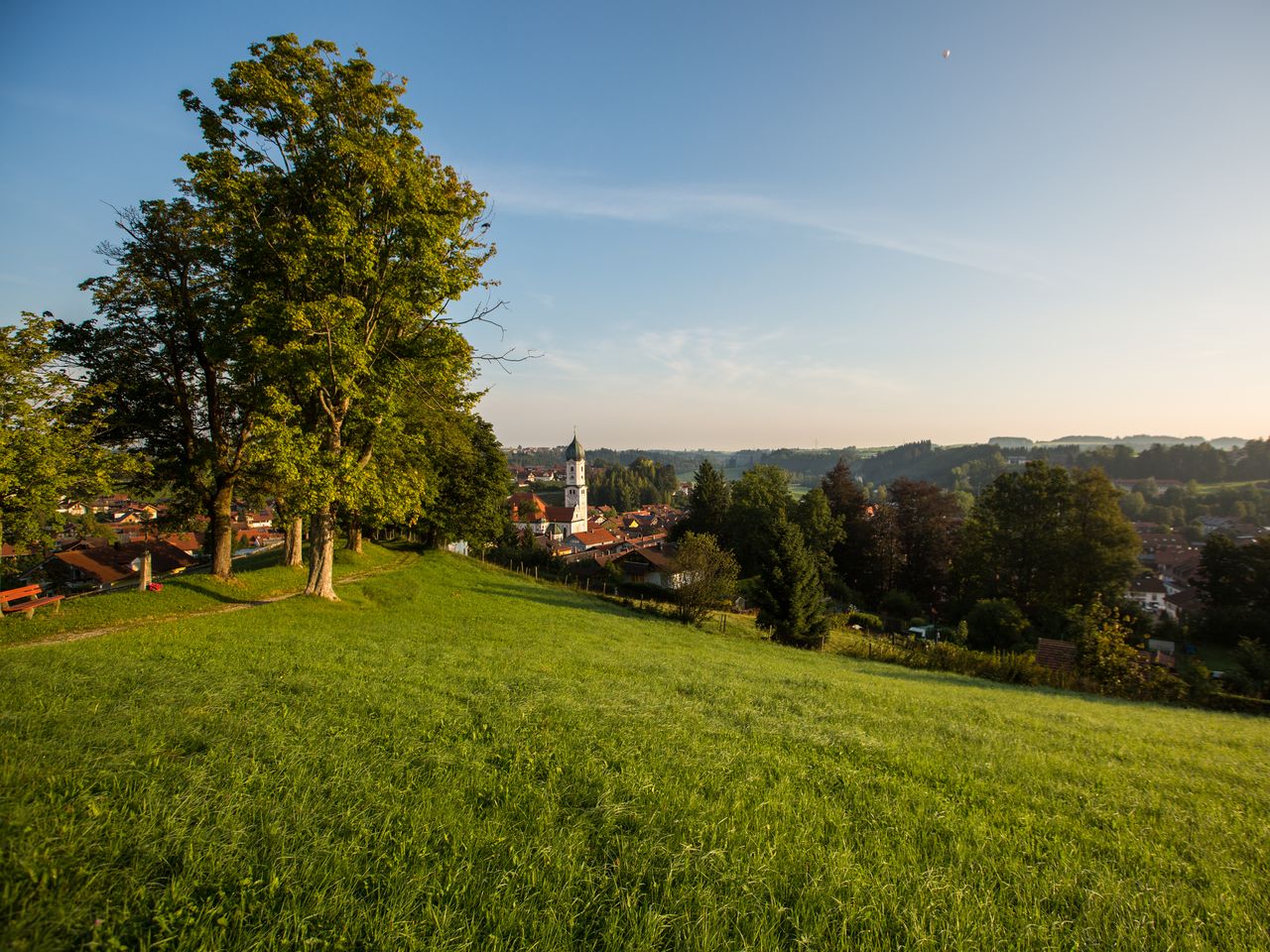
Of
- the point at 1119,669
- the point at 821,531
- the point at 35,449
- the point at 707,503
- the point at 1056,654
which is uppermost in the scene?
the point at 35,449

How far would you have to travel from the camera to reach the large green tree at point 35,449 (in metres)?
11.9

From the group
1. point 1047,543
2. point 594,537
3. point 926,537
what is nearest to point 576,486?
point 594,537

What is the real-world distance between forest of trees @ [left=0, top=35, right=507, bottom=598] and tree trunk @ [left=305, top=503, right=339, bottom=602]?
0.06 metres

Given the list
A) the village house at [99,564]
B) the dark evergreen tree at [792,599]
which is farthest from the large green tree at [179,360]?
the village house at [99,564]

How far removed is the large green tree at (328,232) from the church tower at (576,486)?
76.6 metres

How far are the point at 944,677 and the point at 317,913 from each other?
80.7 ft

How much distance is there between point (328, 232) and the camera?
1473 centimetres

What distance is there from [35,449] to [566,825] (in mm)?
16027

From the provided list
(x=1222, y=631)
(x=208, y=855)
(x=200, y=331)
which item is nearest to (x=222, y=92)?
(x=200, y=331)

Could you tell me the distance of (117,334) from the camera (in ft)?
→ 53.7

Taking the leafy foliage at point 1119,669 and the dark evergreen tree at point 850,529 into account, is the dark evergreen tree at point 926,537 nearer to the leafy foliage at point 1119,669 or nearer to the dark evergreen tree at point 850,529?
the dark evergreen tree at point 850,529

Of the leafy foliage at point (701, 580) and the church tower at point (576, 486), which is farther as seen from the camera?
the church tower at point (576, 486)

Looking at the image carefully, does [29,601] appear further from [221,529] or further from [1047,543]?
Result: [1047,543]

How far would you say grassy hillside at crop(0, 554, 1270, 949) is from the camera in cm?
265
